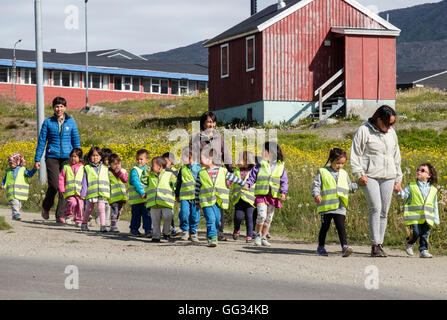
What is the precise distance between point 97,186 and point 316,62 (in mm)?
21916

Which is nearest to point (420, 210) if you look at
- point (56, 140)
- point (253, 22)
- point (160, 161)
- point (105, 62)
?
point (160, 161)

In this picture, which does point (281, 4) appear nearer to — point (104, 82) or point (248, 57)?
point (248, 57)

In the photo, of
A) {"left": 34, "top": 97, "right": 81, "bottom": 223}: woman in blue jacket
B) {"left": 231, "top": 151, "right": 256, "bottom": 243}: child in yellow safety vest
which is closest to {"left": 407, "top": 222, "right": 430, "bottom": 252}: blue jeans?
{"left": 231, "top": 151, "right": 256, "bottom": 243}: child in yellow safety vest

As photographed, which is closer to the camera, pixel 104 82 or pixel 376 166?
pixel 376 166

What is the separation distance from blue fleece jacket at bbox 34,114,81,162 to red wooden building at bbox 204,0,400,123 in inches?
768

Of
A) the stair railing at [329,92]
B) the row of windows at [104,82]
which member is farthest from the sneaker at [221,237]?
the row of windows at [104,82]

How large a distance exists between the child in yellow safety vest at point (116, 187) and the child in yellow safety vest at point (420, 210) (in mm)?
4542

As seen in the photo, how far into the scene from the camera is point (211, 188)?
10359mm

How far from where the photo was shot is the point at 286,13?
31.8 metres

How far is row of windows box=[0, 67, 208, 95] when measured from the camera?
2279 inches

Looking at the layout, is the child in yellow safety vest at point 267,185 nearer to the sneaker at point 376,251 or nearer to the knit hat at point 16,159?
the sneaker at point 376,251

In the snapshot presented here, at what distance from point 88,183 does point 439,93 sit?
35865 mm

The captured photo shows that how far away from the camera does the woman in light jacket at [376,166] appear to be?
941 centimetres

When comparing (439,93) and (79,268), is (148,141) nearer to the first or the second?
(79,268)
